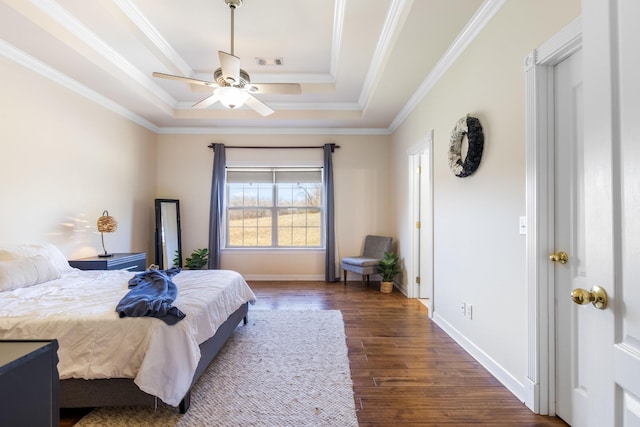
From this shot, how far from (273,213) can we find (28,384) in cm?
486

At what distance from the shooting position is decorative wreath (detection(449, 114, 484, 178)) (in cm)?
241

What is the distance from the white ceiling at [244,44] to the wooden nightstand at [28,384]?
2.74 m

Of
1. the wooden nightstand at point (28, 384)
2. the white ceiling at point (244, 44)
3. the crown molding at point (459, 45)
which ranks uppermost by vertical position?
the white ceiling at point (244, 44)

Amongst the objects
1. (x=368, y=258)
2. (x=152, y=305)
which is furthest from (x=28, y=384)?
(x=368, y=258)

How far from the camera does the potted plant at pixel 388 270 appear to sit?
472cm

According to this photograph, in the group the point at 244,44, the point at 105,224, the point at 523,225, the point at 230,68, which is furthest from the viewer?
the point at 105,224

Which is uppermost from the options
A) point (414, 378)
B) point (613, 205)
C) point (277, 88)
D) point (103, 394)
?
point (277, 88)

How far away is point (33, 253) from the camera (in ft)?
8.86

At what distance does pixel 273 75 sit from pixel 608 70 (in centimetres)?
385

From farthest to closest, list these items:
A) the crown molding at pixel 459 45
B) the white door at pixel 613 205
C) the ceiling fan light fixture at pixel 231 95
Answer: the ceiling fan light fixture at pixel 231 95 → the crown molding at pixel 459 45 → the white door at pixel 613 205

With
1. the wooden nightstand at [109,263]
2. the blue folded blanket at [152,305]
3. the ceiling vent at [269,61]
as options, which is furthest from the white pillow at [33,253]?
the ceiling vent at [269,61]

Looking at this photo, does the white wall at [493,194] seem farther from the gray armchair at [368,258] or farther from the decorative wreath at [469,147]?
the gray armchair at [368,258]

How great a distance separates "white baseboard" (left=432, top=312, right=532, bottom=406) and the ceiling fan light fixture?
2946 mm

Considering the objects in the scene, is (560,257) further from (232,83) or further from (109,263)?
(109,263)
